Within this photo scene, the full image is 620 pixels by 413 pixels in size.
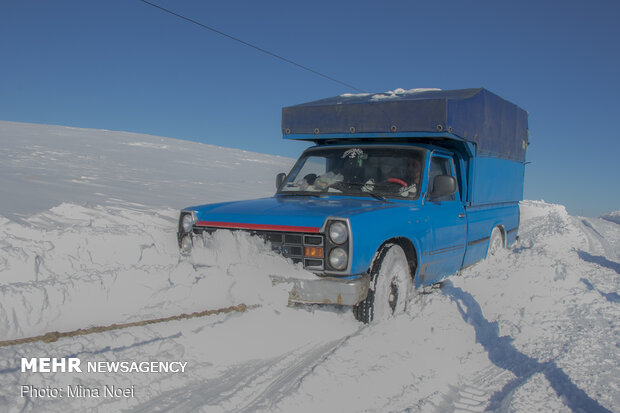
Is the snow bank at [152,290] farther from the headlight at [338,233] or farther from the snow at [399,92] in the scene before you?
the snow at [399,92]

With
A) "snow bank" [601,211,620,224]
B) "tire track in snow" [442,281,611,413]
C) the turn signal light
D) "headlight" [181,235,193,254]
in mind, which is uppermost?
the turn signal light

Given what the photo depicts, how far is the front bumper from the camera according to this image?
3869 millimetres

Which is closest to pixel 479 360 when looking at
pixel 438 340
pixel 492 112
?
pixel 438 340

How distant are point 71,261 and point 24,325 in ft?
7.15

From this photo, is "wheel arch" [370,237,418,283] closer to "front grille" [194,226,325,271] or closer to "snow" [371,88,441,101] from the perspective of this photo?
"front grille" [194,226,325,271]

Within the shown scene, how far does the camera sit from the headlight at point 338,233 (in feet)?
12.7

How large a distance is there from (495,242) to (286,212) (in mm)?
4629

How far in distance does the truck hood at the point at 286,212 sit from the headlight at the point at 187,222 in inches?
3.1

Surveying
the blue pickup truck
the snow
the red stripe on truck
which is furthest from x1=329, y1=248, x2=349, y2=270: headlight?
the snow

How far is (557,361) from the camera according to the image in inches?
140

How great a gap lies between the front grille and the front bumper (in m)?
0.13

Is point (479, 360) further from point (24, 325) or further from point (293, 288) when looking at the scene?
point (24, 325)

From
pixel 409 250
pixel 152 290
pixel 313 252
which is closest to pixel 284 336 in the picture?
pixel 313 252

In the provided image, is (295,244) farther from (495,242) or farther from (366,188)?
(495,242)
